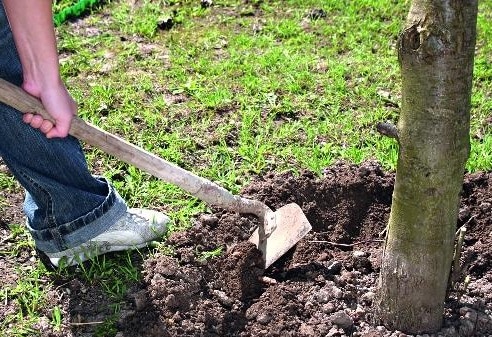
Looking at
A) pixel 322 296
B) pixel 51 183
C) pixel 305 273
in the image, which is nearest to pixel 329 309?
pixel 322 296

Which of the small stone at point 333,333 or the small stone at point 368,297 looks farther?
the small stone at point 368,297

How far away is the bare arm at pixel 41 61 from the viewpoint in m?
2.48

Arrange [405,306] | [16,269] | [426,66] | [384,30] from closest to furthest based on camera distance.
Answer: [426,66]
[405,306]
[16,269]
[384,30]

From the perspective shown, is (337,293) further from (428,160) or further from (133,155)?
(133,155)

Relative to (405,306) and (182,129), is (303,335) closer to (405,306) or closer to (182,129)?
(405,306)

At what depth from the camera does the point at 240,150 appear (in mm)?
3619

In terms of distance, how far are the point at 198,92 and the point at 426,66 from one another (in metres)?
2.12

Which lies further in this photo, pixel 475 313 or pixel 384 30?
pixel 384 30

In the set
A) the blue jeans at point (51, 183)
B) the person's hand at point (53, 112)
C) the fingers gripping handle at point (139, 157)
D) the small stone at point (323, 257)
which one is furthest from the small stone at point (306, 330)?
the person's hand at point (53, 112)

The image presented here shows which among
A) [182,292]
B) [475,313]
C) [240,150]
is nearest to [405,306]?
[475,313]

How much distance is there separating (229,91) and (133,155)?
1.51 meters

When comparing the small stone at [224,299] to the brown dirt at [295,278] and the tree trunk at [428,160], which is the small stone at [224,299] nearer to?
the brown dirt at [295,278]

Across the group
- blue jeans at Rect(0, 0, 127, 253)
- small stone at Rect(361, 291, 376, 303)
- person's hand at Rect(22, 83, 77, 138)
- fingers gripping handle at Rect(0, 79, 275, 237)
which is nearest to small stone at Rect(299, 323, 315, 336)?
small stone at Rect(361, 291, 376, 303)

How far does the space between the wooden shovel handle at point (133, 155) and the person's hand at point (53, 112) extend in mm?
22
